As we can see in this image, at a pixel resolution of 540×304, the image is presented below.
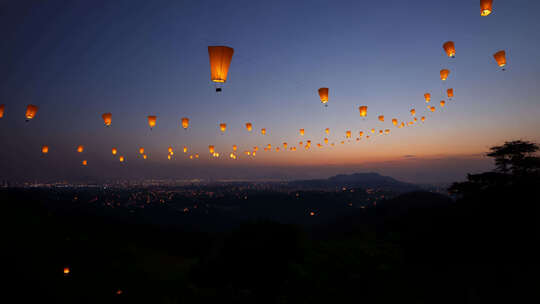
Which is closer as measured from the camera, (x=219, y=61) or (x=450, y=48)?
(x=219, y=61)

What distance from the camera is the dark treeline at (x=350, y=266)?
21.6 ft

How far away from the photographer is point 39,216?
23078 millimetres

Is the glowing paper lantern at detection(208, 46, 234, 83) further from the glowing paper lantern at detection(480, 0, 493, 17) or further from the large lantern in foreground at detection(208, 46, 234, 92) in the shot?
the glowing paper lantern at detection(480, 0, 493, 17)

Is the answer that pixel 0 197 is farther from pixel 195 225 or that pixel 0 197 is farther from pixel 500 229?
pixel 500 229

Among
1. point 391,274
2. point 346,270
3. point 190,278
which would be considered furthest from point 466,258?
point 190,278

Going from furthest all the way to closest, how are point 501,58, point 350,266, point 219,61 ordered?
point 350,266, point 501,58, point 219,61

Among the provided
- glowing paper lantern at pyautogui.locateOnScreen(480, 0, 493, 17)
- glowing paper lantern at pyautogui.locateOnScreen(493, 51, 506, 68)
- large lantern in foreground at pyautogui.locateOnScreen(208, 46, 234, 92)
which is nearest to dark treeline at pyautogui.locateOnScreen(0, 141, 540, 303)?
large lantern in foreground at pyautogui.locateOnScreen(208, 46, 234, 92)

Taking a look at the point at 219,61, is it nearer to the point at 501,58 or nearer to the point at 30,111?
the point at 501,58

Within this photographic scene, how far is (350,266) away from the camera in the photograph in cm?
941

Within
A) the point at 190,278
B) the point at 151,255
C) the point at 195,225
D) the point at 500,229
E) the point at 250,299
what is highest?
the point at 500,229

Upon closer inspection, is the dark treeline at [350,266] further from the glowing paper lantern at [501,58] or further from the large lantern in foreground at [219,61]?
the glowing paper lantern at [501,58]

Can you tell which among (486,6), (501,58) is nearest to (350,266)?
(501,58)

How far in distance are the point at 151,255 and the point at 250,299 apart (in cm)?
1408

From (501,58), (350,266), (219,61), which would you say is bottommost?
(350,266)
